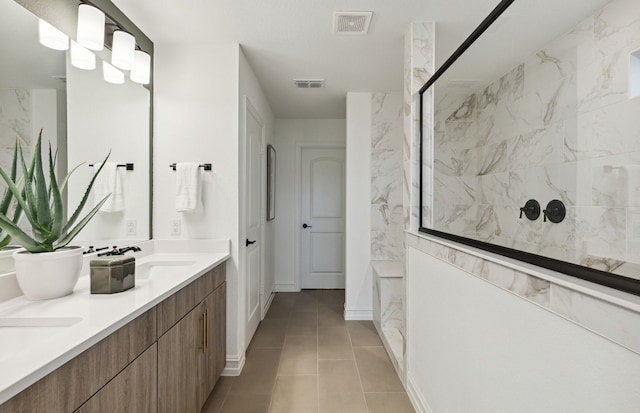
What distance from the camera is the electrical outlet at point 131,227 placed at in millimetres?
2027

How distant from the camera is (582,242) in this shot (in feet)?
2.66

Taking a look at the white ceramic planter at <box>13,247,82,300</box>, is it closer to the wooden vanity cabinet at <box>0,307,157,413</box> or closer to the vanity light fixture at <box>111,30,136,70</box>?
the wooden vanity cabinet at <box>0,307,157,413</box>

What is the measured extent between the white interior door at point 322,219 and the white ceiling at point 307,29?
1599mm

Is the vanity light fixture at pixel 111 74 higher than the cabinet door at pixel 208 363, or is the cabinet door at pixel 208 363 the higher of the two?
the vanity light fixture at pixel 111 74

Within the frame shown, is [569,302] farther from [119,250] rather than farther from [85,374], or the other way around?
[119,250]

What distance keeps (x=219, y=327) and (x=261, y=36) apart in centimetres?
208

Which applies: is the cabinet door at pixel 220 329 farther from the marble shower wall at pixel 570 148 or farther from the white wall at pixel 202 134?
the marble shower wall at pixel 570 148

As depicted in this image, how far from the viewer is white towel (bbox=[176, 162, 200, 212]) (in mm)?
2191

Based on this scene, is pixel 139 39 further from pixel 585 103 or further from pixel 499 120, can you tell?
pixel 585 103

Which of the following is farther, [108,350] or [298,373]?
[298,373]

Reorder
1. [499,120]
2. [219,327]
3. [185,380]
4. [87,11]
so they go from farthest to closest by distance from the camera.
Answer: [219,327]
[87,11]
[185,380]
[499,120]

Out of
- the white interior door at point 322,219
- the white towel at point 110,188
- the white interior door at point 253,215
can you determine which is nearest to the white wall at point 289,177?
the white interior door at point 322,219

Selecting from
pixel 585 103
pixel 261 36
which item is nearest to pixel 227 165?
pixel 261 36

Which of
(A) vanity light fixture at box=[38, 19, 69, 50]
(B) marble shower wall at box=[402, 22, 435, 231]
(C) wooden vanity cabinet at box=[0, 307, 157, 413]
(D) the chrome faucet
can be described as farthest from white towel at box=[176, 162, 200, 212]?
(B) marble shower wall at box=[402, 22, 435, 231]
